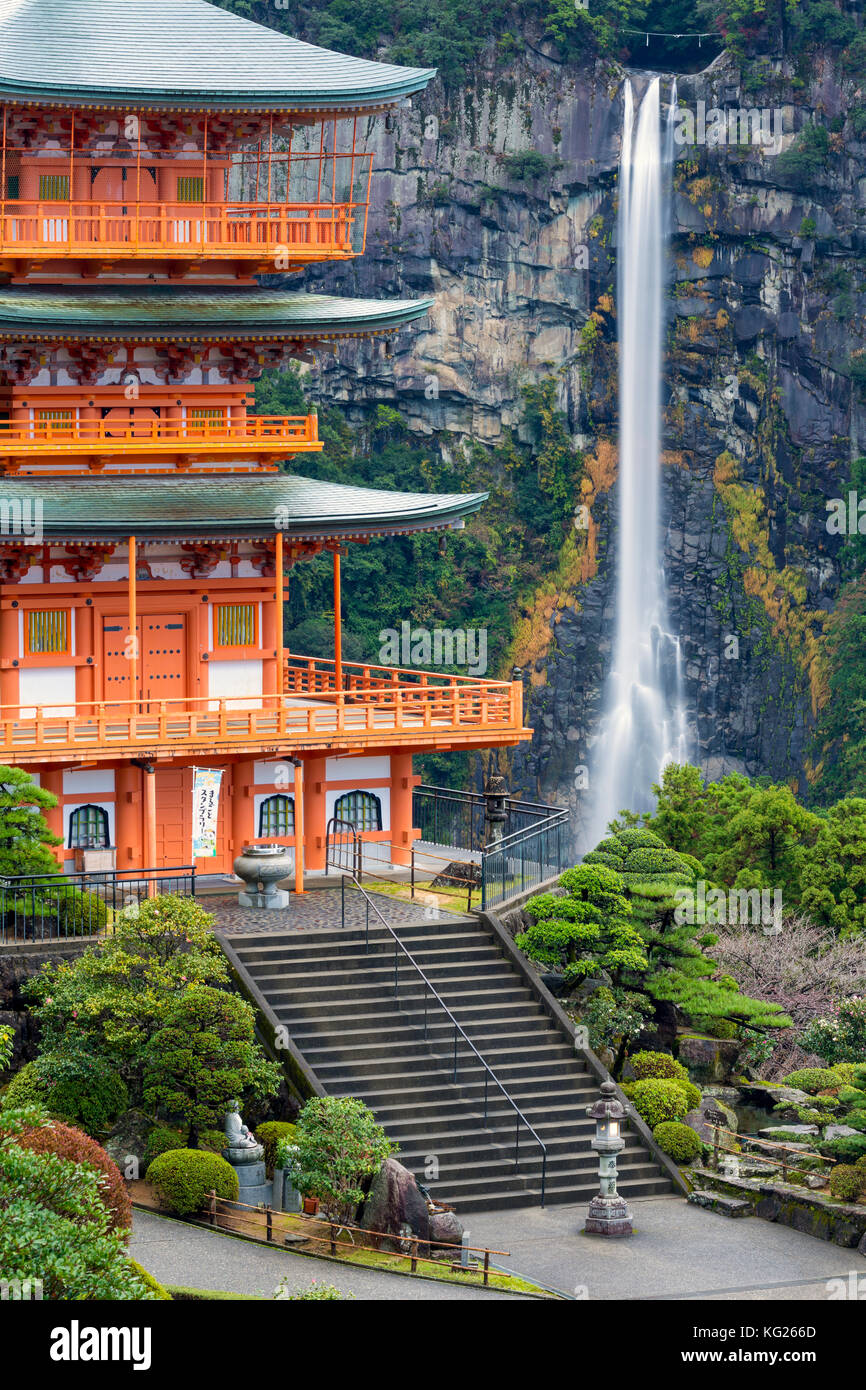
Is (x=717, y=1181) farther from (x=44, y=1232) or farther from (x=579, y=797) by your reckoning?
(x=579, y=797)

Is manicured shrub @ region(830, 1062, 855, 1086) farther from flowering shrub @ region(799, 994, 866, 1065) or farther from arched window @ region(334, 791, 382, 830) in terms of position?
arched window @ region(334, 791, 382, 830)

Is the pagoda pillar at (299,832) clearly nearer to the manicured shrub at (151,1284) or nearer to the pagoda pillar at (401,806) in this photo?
the pagoda pillar at (401,806)

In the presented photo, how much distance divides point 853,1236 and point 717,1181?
2.67 meters

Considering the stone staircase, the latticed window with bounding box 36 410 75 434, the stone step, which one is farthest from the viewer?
the latticed window with bounding box 36 410 75 434

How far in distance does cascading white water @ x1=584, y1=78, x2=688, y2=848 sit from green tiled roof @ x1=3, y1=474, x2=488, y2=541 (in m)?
50.7

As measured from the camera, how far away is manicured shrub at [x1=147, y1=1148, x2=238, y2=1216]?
3316 cm

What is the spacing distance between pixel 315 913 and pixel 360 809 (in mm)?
4426

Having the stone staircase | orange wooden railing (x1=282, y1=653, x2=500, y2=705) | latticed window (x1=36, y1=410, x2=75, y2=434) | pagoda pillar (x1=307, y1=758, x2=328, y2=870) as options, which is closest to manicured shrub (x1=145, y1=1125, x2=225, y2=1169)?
the stone staircase

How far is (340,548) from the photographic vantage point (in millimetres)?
45750

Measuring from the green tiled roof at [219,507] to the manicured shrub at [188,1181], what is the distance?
40.1 feet

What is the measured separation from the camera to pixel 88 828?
138 ft

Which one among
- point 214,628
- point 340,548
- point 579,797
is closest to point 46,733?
point 214,628

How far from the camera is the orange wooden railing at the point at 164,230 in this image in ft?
139

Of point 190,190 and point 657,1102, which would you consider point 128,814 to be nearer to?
point 657,1102
